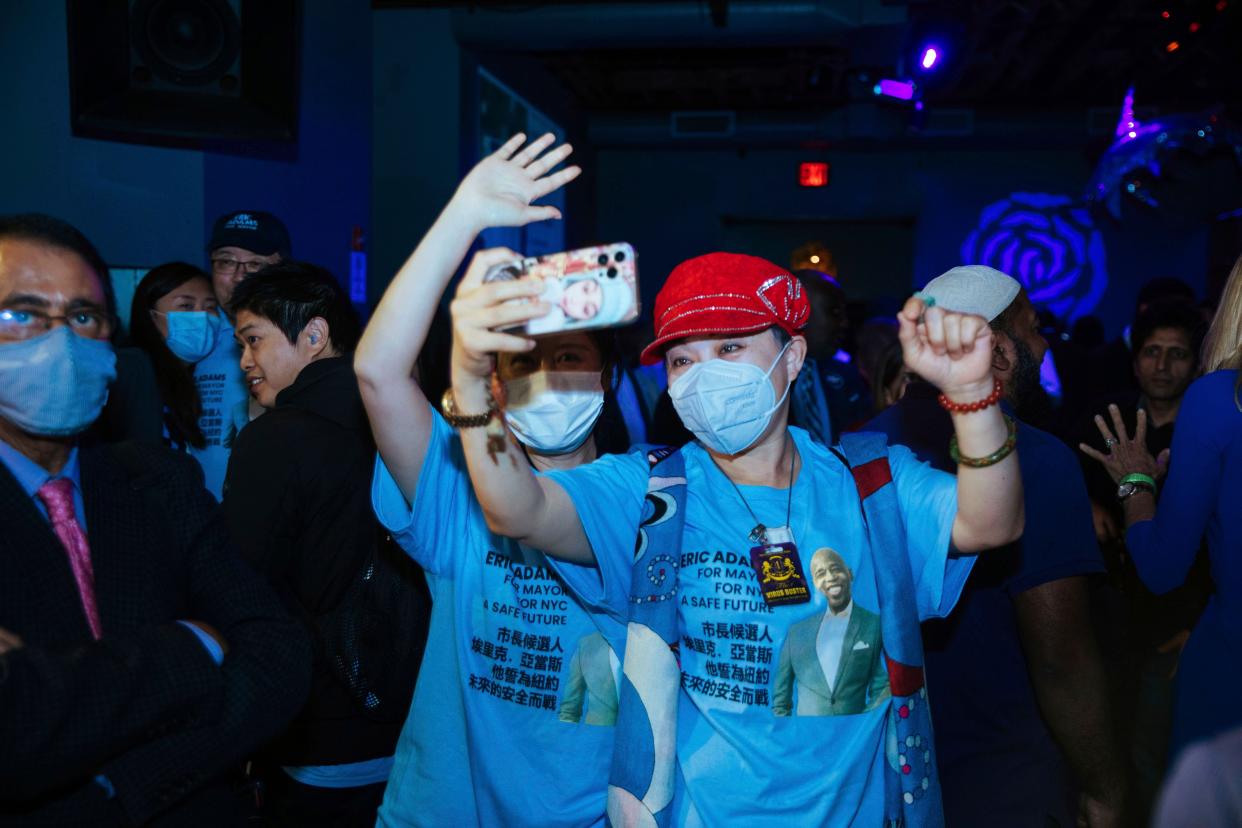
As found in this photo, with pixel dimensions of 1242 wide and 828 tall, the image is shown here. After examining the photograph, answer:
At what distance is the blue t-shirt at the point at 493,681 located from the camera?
1622 millimetres

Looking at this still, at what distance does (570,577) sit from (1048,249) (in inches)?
459

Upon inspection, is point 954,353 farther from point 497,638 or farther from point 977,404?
point 497,638

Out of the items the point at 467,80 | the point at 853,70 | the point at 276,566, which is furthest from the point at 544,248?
the point at 276,566

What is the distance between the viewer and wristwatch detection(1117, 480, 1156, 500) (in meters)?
2.32

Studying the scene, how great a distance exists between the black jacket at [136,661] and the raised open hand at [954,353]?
3.47 ft

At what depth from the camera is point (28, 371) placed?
1.31 m

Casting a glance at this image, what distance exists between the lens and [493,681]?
1688 millimetres

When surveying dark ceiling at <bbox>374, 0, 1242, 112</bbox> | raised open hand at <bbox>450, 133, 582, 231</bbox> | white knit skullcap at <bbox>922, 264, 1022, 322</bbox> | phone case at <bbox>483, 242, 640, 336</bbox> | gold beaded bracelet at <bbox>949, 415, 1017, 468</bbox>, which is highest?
dark ceiling at <bbox>374, 0, 1242, 112</bbox>

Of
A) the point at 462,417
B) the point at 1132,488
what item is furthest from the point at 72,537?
the point at 1132,488

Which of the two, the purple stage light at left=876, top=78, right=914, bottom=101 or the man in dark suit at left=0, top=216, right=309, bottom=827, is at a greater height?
the purple stage light at left=876, top=78, right=914, bottom=101

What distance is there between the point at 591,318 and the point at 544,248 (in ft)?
26.2

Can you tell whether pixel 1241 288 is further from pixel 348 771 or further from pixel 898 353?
pixel 348 771

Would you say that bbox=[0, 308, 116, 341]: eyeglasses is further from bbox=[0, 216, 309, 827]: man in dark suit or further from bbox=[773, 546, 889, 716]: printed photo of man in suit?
bbox=[773, 546, 889, 716]: printed photo of man in suit

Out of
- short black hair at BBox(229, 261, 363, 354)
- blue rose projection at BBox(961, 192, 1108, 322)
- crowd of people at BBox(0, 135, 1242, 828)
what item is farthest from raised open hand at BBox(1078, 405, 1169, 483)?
blue rose projection at BBox(961, 192, 1108, 322)
